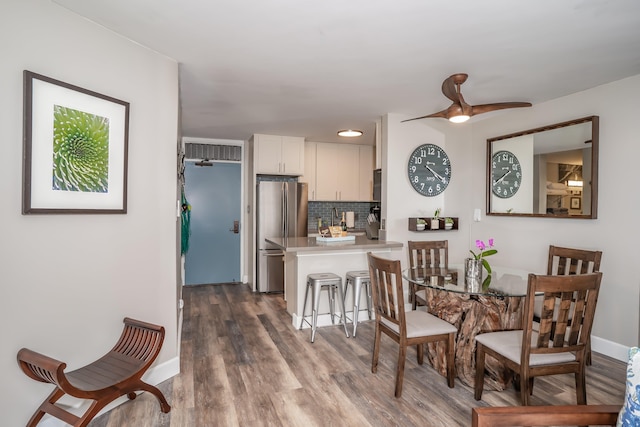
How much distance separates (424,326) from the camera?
96.0 inches

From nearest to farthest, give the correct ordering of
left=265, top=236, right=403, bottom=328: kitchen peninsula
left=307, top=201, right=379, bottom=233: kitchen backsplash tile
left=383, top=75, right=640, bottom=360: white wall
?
left=383, top=75, right=640, bottom=360: white wall
left=265, top=236, right=403, bottom=328: kitchen peninsula
left=307, top=201, right=379, bottom=233: kitchen backsplash tile

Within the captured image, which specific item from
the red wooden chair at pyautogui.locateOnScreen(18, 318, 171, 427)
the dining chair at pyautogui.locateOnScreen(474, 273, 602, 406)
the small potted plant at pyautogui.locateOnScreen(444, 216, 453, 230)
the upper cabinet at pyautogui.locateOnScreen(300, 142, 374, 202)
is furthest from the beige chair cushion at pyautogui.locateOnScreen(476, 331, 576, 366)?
the upper cabinet at pyautogui.locateOnScreen(300, 142, 374, 202)

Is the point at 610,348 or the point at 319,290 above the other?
the point at 319,290

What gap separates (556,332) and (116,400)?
8.80 ft

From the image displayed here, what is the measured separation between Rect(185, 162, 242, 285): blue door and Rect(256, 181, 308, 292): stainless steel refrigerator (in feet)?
2.36

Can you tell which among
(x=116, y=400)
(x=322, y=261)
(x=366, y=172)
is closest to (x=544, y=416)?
(x=116, y=400)

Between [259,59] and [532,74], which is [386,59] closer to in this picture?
[259,59]

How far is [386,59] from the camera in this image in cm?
262

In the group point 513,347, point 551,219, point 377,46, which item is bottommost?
point 513,347

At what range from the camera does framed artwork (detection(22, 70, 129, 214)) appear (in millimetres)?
1824

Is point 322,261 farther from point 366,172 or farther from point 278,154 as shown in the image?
point 366,172

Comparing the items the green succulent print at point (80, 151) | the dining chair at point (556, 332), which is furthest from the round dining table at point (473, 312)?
the green succulent print at point (80, 151)

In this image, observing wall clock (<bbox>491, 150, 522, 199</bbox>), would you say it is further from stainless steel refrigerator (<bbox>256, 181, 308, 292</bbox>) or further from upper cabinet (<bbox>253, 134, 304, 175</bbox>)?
upper cabinet (<bbox>253, 134, 304, 175</bbox>)

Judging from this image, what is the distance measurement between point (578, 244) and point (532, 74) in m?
1.63
